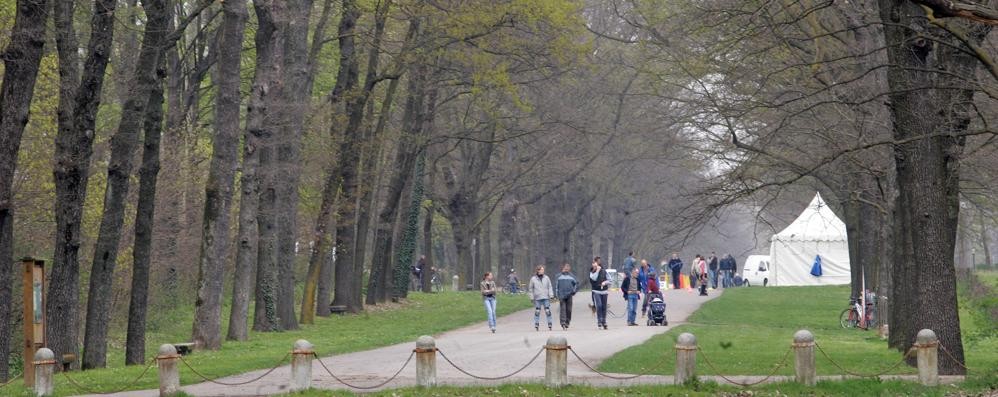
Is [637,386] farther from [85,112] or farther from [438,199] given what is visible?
[438,199]

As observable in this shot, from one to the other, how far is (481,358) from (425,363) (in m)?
7.09

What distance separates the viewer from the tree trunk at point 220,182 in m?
26.5

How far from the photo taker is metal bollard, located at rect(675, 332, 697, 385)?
58.5ft

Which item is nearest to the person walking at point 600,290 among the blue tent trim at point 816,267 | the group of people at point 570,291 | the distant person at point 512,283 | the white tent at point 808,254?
the group of people at point 570,291

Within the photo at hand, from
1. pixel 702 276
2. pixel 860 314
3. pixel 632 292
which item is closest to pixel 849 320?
pixel 860 314

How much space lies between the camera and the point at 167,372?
57.0 feet

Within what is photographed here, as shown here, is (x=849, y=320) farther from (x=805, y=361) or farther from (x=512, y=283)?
(x=512, y=283)

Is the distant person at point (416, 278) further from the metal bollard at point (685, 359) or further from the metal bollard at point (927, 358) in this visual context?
the metal bollard at point (685, 359)

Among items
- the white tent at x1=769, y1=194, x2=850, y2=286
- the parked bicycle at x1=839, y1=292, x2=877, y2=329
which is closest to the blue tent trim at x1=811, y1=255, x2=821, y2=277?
the white tent at x1=769, y1=194, x2=850, y2=286

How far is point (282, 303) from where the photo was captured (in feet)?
113

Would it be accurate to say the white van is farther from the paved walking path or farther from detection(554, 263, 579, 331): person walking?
detection(554, 263, 579, 331): person walking

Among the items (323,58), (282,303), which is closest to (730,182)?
(282,303)

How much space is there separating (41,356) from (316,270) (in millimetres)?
20392

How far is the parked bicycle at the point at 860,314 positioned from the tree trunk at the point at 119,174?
69.5ft
